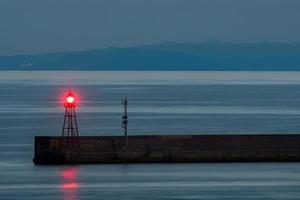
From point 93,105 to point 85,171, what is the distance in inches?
2437

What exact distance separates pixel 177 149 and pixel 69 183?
4.40 m

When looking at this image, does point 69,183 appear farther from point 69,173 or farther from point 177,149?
point 177,149

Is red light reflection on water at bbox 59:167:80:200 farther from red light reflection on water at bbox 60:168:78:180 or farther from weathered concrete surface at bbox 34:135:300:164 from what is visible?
weathered concrete surface at bbox 34:135:300:164

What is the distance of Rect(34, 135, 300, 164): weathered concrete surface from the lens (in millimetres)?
37406

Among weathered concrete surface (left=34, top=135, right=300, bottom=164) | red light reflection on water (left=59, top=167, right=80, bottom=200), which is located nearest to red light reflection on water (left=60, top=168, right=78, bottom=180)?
red light reflection on water (left=59, top=167, right=80, bottom=200)

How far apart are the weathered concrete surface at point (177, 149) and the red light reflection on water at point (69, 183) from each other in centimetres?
66

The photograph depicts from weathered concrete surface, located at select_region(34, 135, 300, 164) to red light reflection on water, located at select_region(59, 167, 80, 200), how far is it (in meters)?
0.66

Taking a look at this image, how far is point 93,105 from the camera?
98812mm

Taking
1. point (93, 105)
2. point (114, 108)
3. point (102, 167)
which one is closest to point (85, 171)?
point (102, 167)

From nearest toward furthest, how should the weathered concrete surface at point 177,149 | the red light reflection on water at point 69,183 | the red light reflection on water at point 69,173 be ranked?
the red light reflection on water at point 69,183, the red light reflection on water at point 69,173, the weathered concrete surface at point 177,149

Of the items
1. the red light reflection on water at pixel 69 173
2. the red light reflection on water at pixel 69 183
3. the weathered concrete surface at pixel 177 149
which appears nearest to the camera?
the red light reflection on water at pixel 69 183

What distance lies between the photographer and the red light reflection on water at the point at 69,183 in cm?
3319

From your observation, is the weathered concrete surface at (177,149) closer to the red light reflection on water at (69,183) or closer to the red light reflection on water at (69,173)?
the red light reflection on water at (69,173)

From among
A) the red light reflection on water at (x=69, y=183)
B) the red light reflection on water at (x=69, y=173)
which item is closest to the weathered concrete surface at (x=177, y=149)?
the red light reflection on water at (x=69, y=173)
